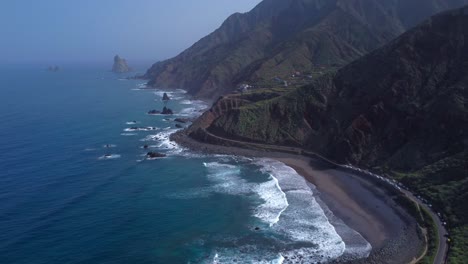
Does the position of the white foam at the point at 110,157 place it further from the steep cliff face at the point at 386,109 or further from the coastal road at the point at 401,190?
the steep cliff face at the point at 386,109

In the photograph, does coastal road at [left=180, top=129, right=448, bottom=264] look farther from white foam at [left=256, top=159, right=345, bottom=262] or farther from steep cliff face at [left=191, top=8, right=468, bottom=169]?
white foam at [left=256, top=159, right=345, bottom=262]

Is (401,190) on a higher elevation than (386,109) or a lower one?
lower

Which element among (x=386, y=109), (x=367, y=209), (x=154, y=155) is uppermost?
(x=386, y=109)

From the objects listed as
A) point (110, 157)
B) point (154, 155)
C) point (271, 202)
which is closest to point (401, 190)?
point (271, 202)

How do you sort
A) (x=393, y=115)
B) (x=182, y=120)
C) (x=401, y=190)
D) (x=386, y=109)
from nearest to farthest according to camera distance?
(x=401, y=190)
(x=393, y=115)
(x=386, y=109)
(x=182, y=120)

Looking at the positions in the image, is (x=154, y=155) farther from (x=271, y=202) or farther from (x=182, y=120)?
(x=182, y=120)

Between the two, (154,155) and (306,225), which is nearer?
(306,225)
